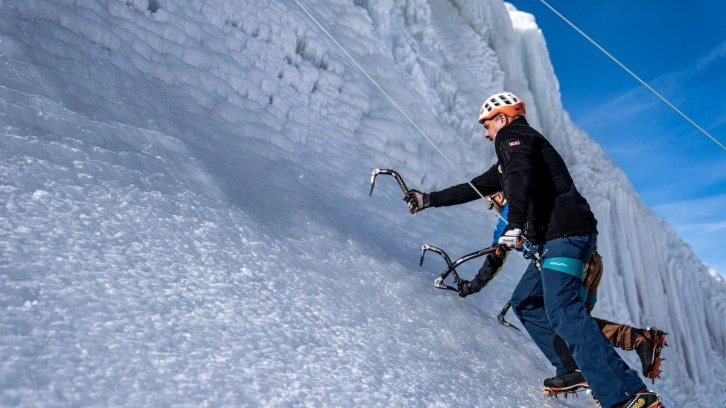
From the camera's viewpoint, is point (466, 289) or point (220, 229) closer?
point (220, 229)

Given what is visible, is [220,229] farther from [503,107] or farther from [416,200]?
[503,107]

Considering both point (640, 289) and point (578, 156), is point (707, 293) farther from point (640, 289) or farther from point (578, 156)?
Result: point (578, 156)

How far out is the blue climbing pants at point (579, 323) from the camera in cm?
245

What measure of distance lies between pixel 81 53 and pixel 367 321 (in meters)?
2.34

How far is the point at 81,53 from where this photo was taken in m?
3.33

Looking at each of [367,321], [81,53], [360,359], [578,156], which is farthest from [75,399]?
[578,156]

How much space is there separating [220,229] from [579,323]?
5.57ft

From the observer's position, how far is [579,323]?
2.51m

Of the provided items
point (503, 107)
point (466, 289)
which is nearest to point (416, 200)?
point (466, 289)

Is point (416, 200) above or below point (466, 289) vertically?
above

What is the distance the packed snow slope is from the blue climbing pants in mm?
367

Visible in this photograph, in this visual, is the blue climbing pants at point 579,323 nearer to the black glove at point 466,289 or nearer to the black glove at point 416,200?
the black glove at point 466,289

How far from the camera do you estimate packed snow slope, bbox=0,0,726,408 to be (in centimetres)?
169

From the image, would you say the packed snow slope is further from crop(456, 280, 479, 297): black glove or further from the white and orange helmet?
the white and orange helmet
